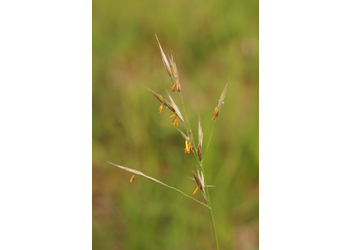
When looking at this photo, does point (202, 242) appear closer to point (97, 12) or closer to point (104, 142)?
point (104, 142)

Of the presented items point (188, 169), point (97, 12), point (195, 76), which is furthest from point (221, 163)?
point (97, 12)

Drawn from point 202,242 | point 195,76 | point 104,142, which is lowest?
point 202,242

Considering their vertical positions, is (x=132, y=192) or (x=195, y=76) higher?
(x=195, y=76)

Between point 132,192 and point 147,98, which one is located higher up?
point 147,98

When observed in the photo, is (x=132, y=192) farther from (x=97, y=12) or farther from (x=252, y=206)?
(x=97, y=12)

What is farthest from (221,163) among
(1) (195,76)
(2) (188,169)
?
(1) (195,76)
